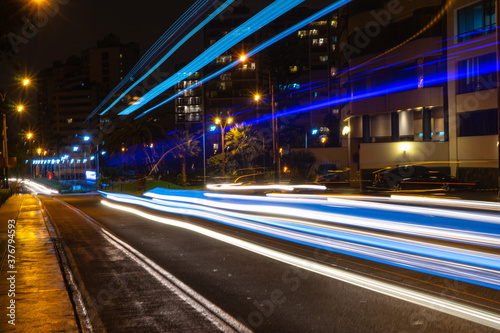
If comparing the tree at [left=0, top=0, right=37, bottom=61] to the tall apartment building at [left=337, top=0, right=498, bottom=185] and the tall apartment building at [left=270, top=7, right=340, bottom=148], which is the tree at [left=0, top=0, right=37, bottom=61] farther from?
the tall apartment building at [left=270, top=7, right=340, bottom=148]

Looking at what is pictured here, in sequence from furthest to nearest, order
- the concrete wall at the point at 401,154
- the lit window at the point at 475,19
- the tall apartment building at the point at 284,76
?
the tall apartment building at the point at 284,76 < the concrete wall at the point at 401,154 < the lit window at the point at 475,19

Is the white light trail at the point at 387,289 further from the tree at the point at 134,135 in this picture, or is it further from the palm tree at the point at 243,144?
the palm tree at the point at 243,144

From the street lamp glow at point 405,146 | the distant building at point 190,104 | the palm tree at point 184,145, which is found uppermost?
the distant building at point 190,104

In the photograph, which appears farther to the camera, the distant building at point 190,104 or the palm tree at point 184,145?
the distant building at point 190,104

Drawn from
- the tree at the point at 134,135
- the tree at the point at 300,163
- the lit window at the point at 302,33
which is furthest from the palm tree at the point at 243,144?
the lit window at the point at 302,33

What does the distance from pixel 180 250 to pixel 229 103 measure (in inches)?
3745

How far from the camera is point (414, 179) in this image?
104 ft

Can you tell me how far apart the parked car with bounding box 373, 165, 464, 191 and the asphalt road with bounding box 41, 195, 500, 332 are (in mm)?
20705

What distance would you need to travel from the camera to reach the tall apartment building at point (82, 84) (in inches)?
6781

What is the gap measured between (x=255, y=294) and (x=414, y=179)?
26081 mm

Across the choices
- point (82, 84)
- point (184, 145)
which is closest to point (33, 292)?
point (184, 145)

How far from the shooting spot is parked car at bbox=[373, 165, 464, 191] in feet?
102

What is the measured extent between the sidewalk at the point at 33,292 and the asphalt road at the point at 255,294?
434 mm

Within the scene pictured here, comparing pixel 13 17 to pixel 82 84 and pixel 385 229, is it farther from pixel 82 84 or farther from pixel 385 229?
pixel 82 84
